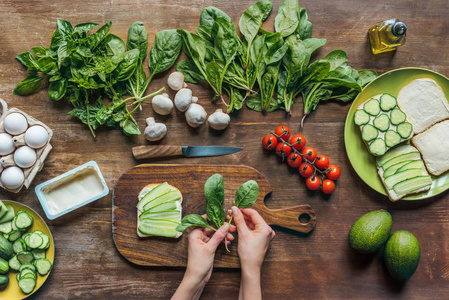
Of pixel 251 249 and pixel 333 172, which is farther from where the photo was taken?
pixel 333 172

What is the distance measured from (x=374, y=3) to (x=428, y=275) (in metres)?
1.68

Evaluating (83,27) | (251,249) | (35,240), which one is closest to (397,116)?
(251,249)

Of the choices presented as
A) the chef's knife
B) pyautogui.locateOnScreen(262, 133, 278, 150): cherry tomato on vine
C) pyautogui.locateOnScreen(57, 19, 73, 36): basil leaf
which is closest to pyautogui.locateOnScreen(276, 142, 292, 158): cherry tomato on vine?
pyautogui.locateOnScreen(262, 133, 278, 150): cherry tomato on vine

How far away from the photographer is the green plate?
1988 mm

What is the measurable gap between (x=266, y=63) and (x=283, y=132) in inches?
15.9

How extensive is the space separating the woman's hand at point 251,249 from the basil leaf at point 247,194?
47 mm

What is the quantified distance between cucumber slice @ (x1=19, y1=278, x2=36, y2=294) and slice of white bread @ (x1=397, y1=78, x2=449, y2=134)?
235cm

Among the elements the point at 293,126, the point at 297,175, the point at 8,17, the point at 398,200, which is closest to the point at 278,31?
the point at 293,126

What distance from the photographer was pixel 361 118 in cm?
195

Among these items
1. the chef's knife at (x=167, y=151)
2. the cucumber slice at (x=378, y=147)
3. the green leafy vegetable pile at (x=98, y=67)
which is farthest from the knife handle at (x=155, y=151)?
the cucumber slice at (x=378, y=147)

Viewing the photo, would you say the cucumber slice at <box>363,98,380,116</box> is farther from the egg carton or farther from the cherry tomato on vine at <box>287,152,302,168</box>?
the egg carton

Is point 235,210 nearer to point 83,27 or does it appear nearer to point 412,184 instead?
point 412,184

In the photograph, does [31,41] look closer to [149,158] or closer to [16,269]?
[149,158]

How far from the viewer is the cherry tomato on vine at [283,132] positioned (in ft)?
6.39
